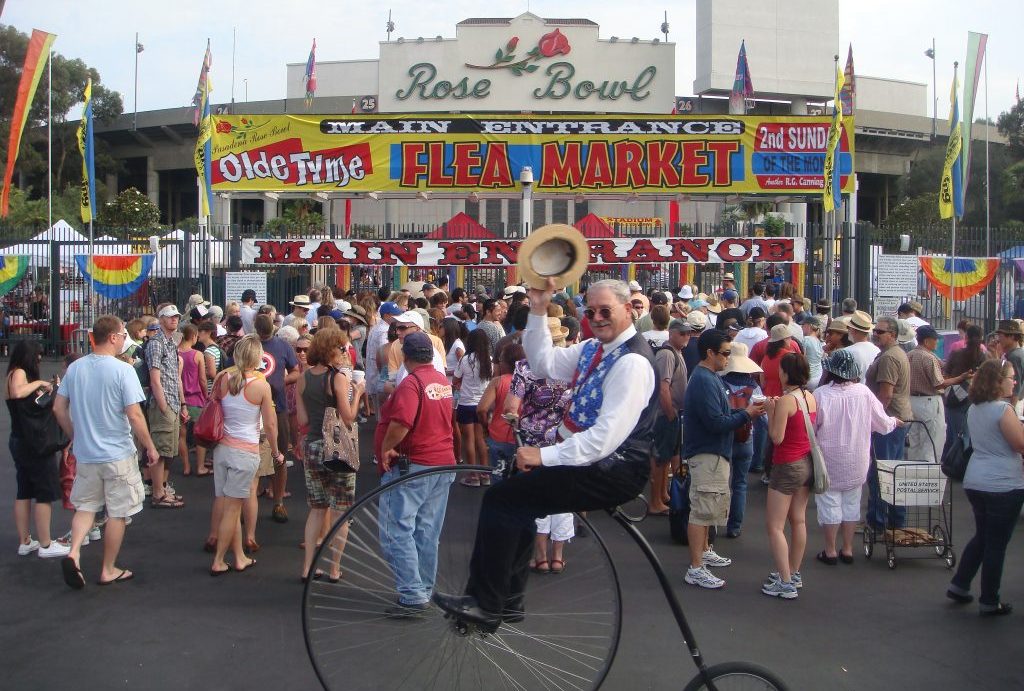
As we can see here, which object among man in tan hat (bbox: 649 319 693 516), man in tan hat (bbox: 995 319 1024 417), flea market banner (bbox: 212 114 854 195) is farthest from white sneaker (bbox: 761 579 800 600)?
flea market banner (bbox: 212 114 854 195)

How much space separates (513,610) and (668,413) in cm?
414

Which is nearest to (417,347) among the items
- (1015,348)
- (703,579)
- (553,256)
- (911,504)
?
(553,256)

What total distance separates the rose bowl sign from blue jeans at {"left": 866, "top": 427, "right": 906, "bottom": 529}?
28787mm

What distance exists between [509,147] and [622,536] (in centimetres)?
1491

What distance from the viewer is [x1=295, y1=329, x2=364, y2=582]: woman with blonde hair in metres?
6.88

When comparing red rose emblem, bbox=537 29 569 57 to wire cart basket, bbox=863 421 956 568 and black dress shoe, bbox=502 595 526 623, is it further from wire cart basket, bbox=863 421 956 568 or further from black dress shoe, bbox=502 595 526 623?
black dress shoe, bbox=502 595 526 623

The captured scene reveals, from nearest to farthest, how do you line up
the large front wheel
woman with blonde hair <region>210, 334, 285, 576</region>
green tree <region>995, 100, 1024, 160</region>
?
1. the large front wheel
2. woman with blonde hair <region>210, 334, 285, 576</region>
3. green tree <region>995, 100, 1024, 160</region>

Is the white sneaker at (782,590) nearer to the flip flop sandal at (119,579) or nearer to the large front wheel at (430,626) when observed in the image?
the large front wheel at (430,626)

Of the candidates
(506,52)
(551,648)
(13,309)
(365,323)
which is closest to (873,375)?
(551,648)

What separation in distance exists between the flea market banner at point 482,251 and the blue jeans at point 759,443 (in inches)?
340

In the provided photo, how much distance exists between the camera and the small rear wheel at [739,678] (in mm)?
4199

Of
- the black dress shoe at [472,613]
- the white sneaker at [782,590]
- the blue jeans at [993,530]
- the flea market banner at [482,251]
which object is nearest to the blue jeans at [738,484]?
the white sneaker at [782,590]

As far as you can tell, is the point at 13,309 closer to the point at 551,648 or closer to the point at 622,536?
the point at 622,536

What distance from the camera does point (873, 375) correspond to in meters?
8.55
